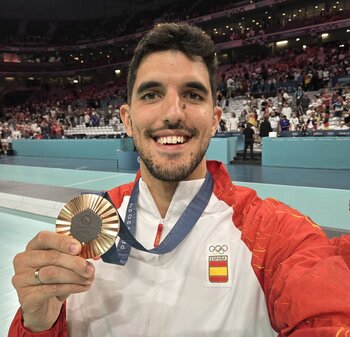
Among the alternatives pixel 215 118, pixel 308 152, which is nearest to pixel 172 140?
pixel 215 118

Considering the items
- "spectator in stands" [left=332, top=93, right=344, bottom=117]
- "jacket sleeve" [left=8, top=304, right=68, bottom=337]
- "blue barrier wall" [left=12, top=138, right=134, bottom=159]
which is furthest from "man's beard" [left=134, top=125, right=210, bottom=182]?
"spectator in stands" [left=332, top=93, right=344, bottom=117]

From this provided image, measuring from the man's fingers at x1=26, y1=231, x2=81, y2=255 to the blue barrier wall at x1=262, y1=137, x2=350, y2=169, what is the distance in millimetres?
8946

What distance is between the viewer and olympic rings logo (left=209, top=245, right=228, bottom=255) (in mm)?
1214

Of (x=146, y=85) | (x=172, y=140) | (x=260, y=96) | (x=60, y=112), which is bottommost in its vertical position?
(x=172, y=140)

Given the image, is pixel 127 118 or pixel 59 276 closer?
pixel 59 276

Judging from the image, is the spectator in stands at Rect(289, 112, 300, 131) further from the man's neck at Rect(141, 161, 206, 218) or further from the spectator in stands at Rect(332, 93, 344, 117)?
A: the man's neck at Rect(141, 161, 206, 218)

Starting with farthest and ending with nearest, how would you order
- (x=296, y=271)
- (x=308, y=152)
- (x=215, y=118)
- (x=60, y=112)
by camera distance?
(x=60, y=112)
(x=308, y=152)
(x=215, y=118)
(x=296, y=271)

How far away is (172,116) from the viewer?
122 centimetres

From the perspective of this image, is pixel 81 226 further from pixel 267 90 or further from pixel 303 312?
pixel 267 90

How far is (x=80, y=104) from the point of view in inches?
1070

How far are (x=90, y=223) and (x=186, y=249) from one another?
0.46 meters

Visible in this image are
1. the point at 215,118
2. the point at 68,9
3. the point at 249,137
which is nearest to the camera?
the point at 215,118

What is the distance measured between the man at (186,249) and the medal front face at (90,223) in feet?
0.38

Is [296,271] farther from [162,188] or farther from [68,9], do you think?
[68,9]
